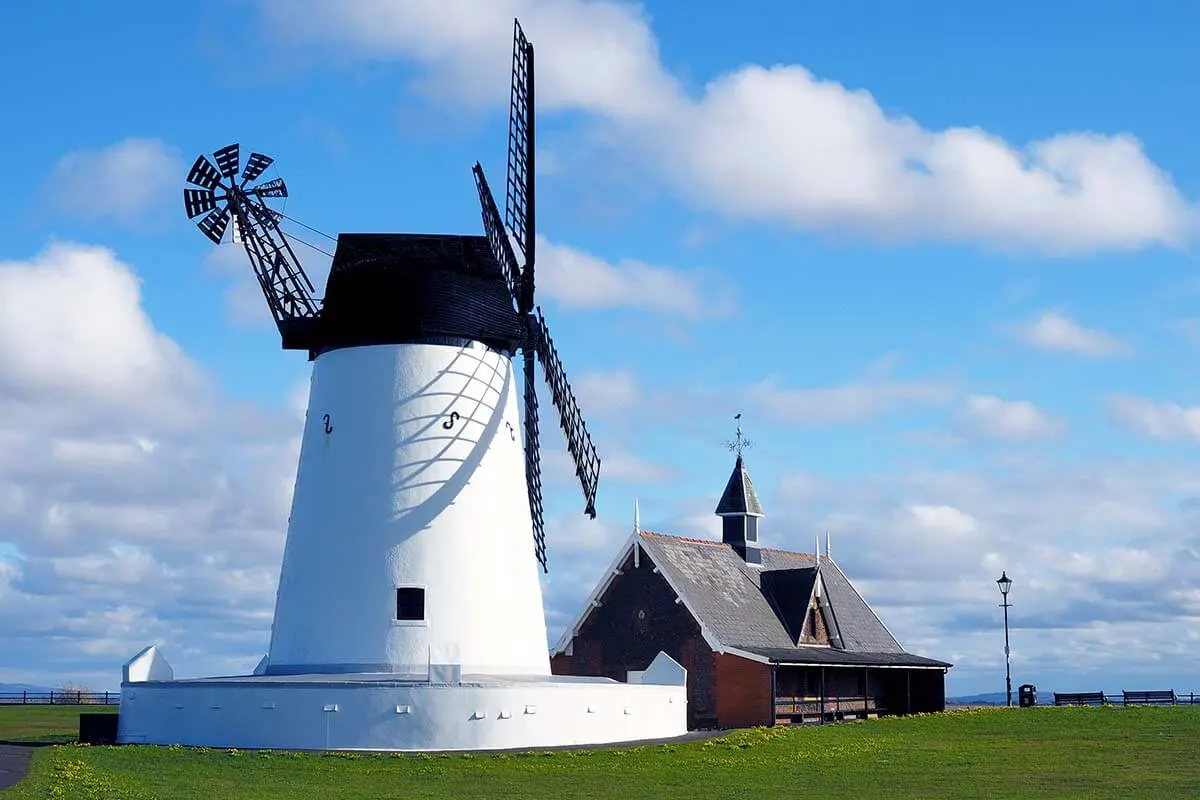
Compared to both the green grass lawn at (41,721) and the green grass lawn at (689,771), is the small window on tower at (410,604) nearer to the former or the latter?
the green grass lawn at (689,771)

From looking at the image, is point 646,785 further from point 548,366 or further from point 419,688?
point 548,366

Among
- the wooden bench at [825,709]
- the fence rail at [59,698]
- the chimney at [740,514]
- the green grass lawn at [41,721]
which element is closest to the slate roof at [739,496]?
the chimney at [740,514]

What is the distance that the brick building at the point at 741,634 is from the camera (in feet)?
128

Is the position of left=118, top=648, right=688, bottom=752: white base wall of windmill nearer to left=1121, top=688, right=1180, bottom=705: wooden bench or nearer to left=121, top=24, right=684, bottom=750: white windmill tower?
left=121, top=24, right=684, bottom=750: white windmill tower

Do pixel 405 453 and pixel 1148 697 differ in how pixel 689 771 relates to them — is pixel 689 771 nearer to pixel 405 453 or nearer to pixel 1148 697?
pixel 405 453

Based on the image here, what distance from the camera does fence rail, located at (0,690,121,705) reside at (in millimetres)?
60094

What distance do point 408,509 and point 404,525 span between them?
0.34 m

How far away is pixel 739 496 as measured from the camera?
46.0 m

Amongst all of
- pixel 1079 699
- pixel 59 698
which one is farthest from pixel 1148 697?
pixel 59 698

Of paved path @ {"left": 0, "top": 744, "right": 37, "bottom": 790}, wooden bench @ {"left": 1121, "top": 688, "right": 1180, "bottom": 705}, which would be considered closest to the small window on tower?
paved path @ {"left": 0, "top": 744, "right": 37, "bottom": 790}

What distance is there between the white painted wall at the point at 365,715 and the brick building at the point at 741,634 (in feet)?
31.5

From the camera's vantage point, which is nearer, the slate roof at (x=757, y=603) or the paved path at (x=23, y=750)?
the paved path at (x=23, y=750)

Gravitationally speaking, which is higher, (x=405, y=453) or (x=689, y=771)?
(x=405, y=453)

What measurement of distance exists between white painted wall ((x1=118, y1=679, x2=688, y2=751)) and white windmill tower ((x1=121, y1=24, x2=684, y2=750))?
46 mm
